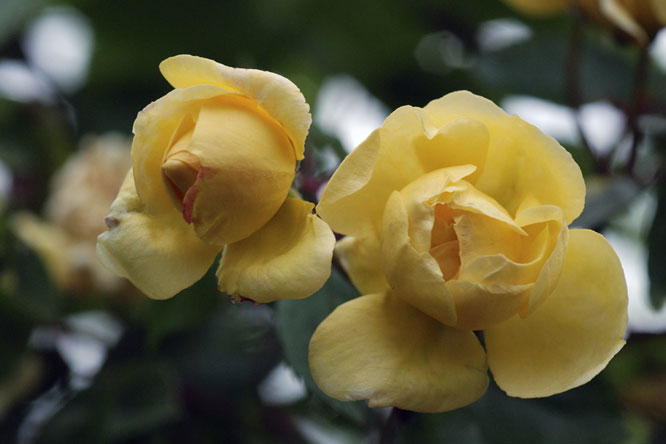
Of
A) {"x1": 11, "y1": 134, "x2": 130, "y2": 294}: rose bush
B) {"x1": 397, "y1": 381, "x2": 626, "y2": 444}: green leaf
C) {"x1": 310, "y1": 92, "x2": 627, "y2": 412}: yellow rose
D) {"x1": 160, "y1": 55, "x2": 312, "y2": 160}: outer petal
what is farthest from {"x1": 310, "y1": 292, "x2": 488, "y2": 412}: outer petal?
{"x1": 11, "y1": 134, "x2": 130, "y2": 294}: rose bush

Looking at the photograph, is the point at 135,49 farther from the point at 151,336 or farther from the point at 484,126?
the point at 484,126

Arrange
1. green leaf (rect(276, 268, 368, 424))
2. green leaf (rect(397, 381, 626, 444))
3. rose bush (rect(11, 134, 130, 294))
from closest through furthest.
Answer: green leaf (rect(276, 268, 368, 424)), green leaf (rect(397, 381, 626, 444)), rose bush (rect(11, 134, 130, 294))

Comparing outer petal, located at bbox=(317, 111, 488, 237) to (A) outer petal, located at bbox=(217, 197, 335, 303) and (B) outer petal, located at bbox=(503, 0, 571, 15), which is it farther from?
(B) outer petal, located at bbox=(503, 0, 571, 15)

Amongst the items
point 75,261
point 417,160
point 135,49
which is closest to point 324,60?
point 135,49

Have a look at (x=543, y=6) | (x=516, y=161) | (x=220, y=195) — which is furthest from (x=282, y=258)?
(x=543, y=6)

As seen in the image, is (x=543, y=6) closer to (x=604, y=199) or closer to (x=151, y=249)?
(x=604, y=199)

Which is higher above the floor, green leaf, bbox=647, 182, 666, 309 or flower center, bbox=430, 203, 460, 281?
flower center, bbox=430, 203, 460, 281
